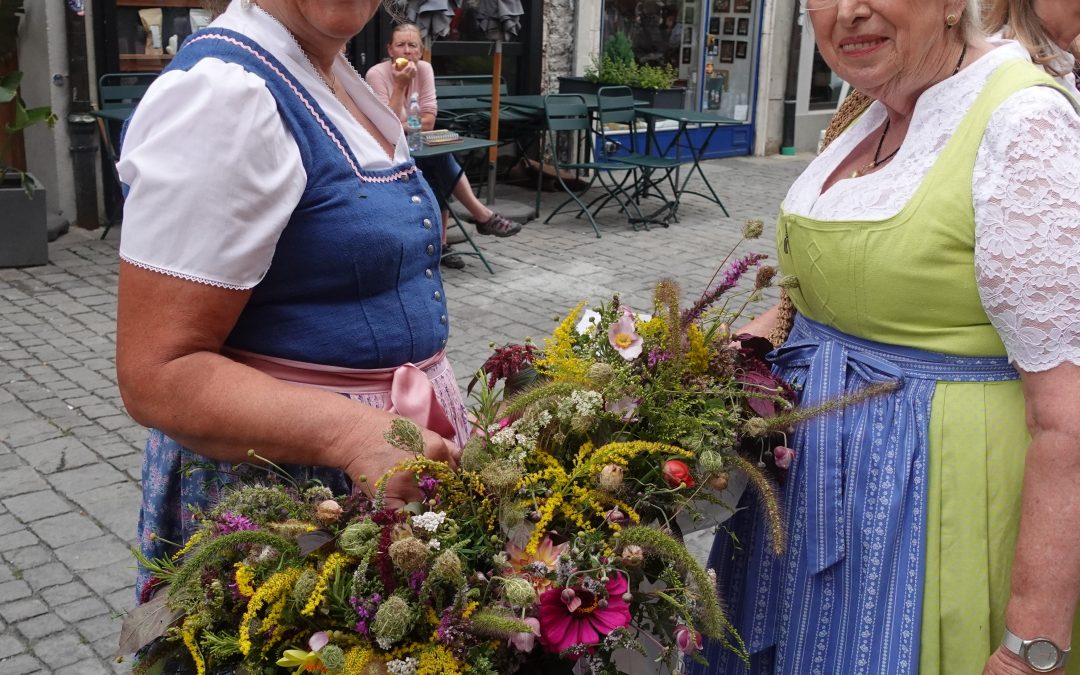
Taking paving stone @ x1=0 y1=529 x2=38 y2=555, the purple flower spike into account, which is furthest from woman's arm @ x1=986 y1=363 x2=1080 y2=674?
paving stone @ x1=0 y1=529 x2=38 y2=555

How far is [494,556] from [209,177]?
64 cm

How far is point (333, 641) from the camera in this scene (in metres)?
1.32

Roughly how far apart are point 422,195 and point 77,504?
311 cm

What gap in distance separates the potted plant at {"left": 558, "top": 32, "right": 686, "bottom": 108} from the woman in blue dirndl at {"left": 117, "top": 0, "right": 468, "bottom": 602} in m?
→ 10.1

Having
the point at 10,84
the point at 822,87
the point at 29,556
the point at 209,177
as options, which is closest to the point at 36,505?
the point at 29,556

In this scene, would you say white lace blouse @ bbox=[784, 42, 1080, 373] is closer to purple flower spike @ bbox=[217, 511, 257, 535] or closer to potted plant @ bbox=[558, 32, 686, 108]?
purple flower spike @ bbox=[217, 511, 257, 535]

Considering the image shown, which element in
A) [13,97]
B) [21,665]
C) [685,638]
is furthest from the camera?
[13,97]

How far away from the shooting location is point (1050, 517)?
5.63 feet

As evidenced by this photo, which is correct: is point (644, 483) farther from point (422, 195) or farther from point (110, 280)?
point (110, 280)

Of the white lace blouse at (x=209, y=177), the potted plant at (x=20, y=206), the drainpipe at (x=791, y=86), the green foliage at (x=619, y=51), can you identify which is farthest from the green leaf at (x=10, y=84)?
the drainpipe at (x=791, y=86)

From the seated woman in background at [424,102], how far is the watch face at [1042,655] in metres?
6.53

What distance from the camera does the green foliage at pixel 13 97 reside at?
24.8 ft

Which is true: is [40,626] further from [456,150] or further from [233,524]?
[456,150]

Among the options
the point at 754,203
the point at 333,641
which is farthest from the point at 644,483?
the point at 754,203
